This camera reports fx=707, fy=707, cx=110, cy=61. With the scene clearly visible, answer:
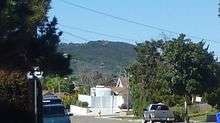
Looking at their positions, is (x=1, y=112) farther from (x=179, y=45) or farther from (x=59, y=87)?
(x=59, y=87)

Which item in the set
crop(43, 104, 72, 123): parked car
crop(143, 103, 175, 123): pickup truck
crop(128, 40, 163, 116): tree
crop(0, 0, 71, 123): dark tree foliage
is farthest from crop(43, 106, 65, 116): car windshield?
crop(128, 40, 163, 116): tree

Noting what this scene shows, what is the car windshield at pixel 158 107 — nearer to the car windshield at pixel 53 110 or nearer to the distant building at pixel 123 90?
the car windshield at pixel 53 110

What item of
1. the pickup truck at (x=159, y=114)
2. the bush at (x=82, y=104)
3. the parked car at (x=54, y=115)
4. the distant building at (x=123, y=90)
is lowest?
the parked car at (x=54, y=115)

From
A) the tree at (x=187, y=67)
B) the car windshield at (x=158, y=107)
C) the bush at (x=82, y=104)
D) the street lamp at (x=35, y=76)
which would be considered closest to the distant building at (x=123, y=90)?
the bush at (x=82, y=104)

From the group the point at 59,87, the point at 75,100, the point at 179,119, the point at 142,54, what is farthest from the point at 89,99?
the point at 179,119

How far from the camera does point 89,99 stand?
4407 inches

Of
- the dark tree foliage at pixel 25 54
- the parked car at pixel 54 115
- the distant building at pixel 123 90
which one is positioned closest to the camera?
the dark tree foliage at pixel 25 54

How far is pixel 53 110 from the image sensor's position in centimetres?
3353

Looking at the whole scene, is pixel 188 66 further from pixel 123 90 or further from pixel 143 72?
pixel 123 90

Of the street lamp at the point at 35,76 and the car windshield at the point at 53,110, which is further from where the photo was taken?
the car windshield at the point at 53,110

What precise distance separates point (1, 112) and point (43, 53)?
3168 mm

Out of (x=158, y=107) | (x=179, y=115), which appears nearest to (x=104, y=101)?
(x=179, y=115)

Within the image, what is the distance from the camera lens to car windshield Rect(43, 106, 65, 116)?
33.4 metres

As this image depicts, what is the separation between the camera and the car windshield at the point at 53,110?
109ft
